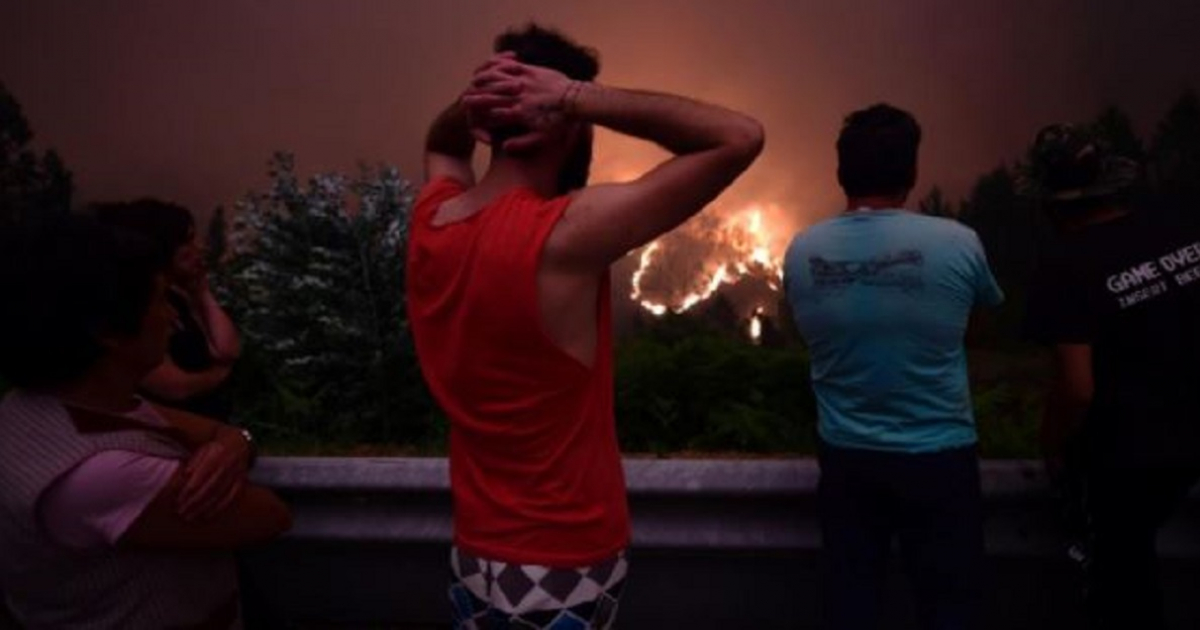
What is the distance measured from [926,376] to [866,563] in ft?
1.71

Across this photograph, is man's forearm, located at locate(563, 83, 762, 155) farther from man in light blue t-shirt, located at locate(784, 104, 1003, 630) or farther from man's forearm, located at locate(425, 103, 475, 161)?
man in light blue t-shirt, located at locate(784, 104, 1003, 630)

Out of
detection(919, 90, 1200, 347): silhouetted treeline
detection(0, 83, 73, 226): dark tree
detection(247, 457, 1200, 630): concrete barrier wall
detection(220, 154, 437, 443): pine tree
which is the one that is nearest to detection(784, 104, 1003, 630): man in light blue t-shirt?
detection(247, 457, 1200, 630): concrete barrier wall

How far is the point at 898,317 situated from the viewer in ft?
8.80

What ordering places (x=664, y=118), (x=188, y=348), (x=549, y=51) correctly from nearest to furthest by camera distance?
(x=664, y=118) < (x=549, y=51) < (x=188, y=348)

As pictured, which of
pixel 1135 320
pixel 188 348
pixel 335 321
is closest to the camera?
pixel 1135 320

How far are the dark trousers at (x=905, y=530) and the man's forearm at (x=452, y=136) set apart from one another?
1.24 metres

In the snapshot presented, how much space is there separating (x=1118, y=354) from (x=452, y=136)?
1785 mm

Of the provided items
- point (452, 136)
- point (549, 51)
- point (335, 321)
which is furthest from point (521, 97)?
point (335, 321)

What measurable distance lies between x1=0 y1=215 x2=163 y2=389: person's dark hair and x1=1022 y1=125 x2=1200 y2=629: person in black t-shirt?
2.17 m

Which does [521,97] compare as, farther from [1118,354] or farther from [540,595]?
[1118,354]

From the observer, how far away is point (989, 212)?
4.61 m

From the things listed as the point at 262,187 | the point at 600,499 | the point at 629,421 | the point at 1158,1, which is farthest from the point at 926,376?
the point at 262,187

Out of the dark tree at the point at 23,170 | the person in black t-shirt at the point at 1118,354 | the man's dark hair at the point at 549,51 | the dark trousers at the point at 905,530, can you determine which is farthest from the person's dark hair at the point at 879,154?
the dark tree at the point at 23,170

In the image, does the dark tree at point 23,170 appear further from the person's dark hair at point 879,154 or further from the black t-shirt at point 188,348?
the person's dark hair at point 879,154
